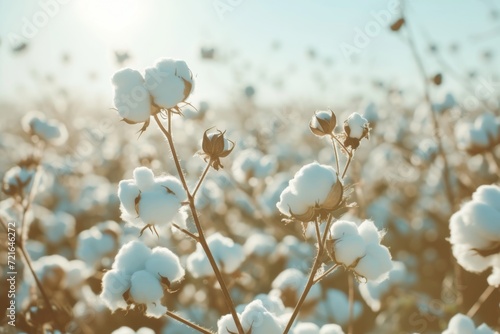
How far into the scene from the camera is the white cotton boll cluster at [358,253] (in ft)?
4.43

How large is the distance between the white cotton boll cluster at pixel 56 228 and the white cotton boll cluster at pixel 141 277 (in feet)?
13.0

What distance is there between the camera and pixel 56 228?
5137 mm

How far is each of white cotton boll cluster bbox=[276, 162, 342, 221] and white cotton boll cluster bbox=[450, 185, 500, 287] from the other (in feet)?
1.47

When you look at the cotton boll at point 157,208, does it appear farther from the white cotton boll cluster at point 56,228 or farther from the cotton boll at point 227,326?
the white cotton boll cluster at point 56,228

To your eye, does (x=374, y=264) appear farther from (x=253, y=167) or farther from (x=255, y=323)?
(x=253, y=167)

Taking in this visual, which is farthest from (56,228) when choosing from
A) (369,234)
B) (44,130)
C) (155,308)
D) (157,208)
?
(369,234)

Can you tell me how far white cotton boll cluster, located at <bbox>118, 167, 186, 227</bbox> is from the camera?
1303 mm

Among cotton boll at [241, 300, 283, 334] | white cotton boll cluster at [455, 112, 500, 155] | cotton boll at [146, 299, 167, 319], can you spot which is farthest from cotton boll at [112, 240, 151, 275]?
white cotton boll cluster at [455, 112, 500, 155]

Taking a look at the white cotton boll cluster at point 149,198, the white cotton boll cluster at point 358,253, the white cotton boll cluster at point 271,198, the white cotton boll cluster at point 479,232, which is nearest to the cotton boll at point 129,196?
the white cotton boll cluster at point 149,198

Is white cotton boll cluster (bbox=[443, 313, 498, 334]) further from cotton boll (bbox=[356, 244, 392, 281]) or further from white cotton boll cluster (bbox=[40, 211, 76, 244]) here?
white cotton boll cluster (bbox=[40, 211, 76, 244])

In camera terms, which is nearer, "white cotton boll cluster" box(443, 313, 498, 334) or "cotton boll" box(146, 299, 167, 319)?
"cotton boll" box(146, 299, 167, 319)

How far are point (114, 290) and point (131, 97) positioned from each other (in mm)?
533

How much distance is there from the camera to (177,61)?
1.39 metres

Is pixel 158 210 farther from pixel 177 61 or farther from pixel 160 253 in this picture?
pixel 177 61
